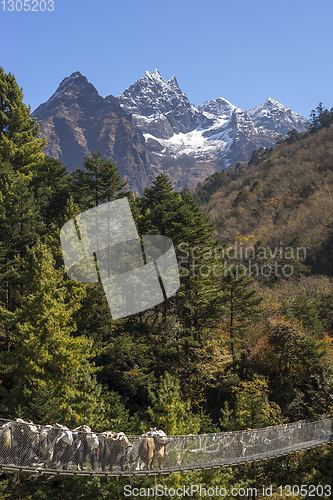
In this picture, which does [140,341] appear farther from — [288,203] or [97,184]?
[288,203]

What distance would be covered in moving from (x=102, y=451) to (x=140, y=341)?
10.5 meters

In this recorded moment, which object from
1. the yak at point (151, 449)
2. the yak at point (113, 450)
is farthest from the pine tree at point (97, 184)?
the yak at point (151, 449)

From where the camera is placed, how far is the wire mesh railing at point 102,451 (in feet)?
38.5

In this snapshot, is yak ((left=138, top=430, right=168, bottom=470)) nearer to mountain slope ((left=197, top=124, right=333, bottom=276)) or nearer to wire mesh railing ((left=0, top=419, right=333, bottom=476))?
wire mesh railing ((left=0, top=419, right=333, bottom=476))

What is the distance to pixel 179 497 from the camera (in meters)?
15.3

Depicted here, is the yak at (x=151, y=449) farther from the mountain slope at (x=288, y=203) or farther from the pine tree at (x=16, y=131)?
the mountain slope at (x=288, y=203)

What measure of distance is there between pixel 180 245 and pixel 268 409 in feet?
39.2

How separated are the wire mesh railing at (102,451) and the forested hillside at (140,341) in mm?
2467

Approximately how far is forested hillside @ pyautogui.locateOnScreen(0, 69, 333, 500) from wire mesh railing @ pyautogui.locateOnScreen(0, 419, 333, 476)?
97.1 inches

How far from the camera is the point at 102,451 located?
40.0ft

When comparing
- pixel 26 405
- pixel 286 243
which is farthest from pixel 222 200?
pixel 26 405

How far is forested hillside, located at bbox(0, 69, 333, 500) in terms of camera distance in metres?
17.1

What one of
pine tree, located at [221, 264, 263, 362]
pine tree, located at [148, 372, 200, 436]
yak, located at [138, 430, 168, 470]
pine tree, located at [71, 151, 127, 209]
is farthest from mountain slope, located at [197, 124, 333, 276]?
yak, located at [138, 430, 168, 470]

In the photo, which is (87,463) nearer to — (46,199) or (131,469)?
(131,469)
